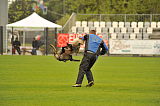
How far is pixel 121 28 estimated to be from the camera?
48.5m

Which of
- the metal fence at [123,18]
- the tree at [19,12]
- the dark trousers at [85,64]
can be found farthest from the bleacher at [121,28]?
the tree at [19,12]

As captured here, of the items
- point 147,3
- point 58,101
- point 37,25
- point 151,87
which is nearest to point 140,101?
point 58,101

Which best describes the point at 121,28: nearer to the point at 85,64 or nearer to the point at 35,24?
the point at 35,24

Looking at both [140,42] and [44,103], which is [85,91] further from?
[140,42]

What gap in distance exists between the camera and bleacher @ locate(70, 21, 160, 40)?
156ft

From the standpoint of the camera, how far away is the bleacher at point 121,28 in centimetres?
4744

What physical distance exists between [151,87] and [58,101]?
5.03 m

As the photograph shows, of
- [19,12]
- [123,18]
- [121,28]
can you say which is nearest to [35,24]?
[121,28]

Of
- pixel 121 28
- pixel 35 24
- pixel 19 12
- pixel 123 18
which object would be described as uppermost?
pixel 19 12

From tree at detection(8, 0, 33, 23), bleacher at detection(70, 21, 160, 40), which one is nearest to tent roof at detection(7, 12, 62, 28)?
bleacher at detection(70, 21, 160, 40)

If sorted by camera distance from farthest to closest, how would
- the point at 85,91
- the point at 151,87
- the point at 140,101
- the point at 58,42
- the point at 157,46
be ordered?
the point at 58,42, the point at 157,46, the point at 151,87, the point at 85,91, the point at 140,101

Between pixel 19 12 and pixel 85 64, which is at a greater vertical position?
pixel 19 12

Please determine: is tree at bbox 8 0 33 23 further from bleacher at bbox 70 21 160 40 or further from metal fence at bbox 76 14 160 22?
bleacher at bbox 70 21 160 40

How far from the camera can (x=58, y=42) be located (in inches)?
1793
